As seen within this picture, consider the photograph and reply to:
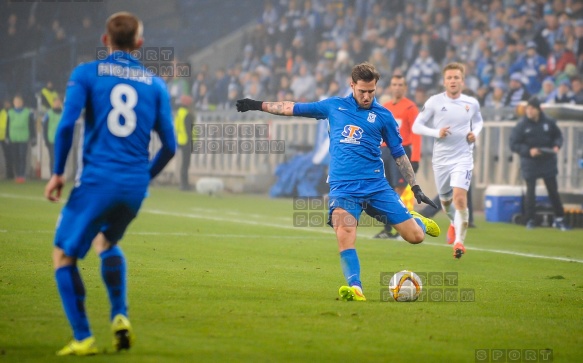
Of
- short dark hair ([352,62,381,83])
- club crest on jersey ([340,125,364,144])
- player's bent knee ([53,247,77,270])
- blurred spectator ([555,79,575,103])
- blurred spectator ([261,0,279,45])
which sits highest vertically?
blurred spectator ([261,0,279,45])

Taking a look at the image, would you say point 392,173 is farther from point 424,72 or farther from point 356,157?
point 424,72

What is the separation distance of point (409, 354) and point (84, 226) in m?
2.16

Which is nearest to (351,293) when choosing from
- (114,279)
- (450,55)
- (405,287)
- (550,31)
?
(405,287)

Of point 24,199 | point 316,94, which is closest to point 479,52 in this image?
point 316,94

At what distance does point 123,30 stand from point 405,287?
3732 millimetres

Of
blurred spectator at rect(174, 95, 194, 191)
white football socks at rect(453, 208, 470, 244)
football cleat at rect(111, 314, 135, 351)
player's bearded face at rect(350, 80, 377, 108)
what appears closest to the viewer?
football cleat at rect(111, 314, 135, 351)

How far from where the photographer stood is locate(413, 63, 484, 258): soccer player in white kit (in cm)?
1372

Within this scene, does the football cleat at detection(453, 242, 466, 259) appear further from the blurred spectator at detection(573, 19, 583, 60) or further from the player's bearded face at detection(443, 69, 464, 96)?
the blurred spectator at detection(573, 19, 583, 60)

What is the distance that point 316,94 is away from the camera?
90.8ft

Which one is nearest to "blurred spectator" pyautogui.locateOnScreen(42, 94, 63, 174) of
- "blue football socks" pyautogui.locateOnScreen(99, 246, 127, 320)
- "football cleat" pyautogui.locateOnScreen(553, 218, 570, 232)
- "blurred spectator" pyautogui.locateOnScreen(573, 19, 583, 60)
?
"blurred spectator" pyautogui.locateOnScreen(573, 19, 583, 60)

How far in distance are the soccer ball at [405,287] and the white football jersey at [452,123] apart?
495 cm

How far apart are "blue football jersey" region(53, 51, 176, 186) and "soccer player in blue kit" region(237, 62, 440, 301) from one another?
2.63 meters

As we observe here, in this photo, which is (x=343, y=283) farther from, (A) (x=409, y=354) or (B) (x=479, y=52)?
(B) (x=479, y=52)

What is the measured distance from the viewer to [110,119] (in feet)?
21.1
